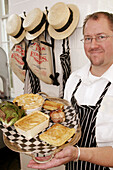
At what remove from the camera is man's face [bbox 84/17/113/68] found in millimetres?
1049

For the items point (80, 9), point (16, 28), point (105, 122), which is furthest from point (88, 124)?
point (16, 28)

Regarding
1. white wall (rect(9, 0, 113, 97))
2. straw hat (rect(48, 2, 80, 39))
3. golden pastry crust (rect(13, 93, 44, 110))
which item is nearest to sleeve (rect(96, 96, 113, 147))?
golden pastry crust (rect(13, 93, 44, 110))

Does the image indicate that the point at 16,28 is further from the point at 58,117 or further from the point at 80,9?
the point at 58,117

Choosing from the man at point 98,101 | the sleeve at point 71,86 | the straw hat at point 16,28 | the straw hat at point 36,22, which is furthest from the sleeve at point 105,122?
the straw hat at point 16,28

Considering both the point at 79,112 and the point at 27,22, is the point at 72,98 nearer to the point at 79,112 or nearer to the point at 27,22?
the point at 79,112

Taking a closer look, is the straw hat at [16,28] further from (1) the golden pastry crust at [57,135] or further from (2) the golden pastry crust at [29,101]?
(1) the golden pastry crust at [57,135]

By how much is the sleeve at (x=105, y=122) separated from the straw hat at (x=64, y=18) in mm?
870

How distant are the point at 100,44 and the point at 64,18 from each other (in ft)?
2.03

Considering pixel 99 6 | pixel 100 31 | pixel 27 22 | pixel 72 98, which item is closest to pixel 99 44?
pixel 100 31

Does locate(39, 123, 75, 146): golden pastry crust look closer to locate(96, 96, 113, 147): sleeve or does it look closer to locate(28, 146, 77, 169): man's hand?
locate(28, 146, 77, 169): man's hand

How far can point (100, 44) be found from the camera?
107 cm

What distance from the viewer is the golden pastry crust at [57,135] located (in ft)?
2.94

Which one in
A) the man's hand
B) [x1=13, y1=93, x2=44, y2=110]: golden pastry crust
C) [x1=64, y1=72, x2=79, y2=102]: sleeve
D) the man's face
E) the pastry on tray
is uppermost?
the man's face

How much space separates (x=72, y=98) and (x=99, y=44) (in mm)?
508
